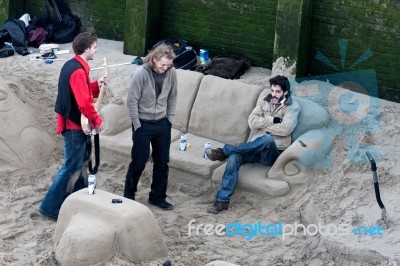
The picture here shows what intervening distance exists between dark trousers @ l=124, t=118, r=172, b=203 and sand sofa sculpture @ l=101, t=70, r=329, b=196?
1.99 feet

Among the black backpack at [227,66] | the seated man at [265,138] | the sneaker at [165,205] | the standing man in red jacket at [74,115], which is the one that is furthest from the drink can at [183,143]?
the black backpack at [227,66]

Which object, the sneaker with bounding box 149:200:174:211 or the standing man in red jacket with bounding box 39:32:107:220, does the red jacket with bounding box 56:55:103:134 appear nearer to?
the standing man in red jacket with bounding box 39:32:107:220

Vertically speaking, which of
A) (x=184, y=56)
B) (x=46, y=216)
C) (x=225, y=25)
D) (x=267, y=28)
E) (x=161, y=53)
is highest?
(x=161, y=53)

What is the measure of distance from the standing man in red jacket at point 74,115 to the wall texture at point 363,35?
3.85 metres

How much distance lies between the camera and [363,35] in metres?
12.5

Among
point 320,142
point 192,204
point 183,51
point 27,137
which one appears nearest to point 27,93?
point 27,137

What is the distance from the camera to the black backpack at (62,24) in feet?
48.3

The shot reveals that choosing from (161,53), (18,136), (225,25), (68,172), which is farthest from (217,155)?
(225,25)

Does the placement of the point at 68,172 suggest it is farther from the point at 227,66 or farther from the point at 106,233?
the point at 227,66

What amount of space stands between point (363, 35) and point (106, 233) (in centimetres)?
509

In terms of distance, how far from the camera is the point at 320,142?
428 inches

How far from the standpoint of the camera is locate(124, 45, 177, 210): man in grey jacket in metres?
10.1

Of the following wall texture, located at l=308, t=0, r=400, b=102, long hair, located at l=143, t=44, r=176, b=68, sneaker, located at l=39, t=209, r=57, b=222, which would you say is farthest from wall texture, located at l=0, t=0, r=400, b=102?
sneaker, located at l=39, t=209, r=57, b=222

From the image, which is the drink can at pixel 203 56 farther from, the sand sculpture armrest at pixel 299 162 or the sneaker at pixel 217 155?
the sand sculpture armrest at pixel 299 162
